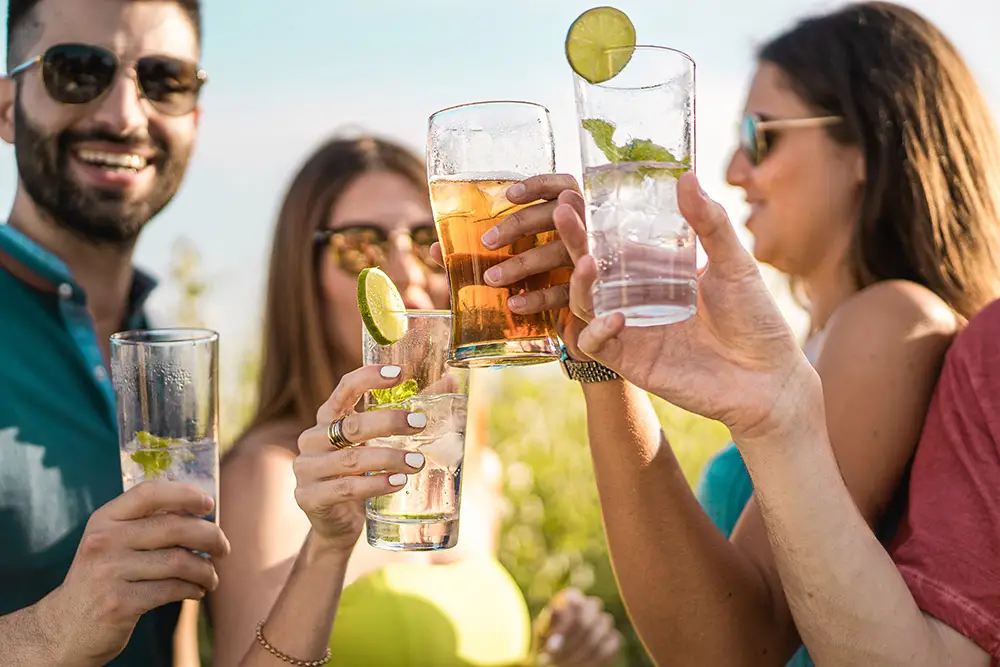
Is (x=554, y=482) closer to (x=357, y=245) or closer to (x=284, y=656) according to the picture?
(x=357, y=245)

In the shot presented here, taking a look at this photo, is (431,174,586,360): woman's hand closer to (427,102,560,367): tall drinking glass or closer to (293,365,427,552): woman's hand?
(427,102,560,367): tall drinking glass

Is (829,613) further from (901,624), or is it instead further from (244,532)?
(244,532)

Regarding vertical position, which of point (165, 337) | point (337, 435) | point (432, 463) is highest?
point (165, 337)

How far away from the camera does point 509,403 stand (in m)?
7.02

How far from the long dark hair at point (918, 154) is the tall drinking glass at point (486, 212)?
1.19 metres

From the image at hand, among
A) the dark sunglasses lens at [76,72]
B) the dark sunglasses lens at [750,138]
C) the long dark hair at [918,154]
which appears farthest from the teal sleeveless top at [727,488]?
the dark sunglasses lens at [76,72]

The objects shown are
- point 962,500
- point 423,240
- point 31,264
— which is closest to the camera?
point 962,500

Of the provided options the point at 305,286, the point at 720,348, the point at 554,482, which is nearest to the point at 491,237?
the point at 720,348

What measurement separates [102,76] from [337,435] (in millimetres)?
1853

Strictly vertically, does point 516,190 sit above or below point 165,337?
above

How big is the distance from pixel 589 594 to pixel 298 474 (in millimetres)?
4272

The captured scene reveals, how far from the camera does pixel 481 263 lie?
2.21 meters

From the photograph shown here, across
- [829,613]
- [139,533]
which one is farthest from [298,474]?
[829,613]

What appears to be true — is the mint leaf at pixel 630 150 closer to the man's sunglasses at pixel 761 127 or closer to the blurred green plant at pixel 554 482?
the man's sunglasses at pixel 761 127
